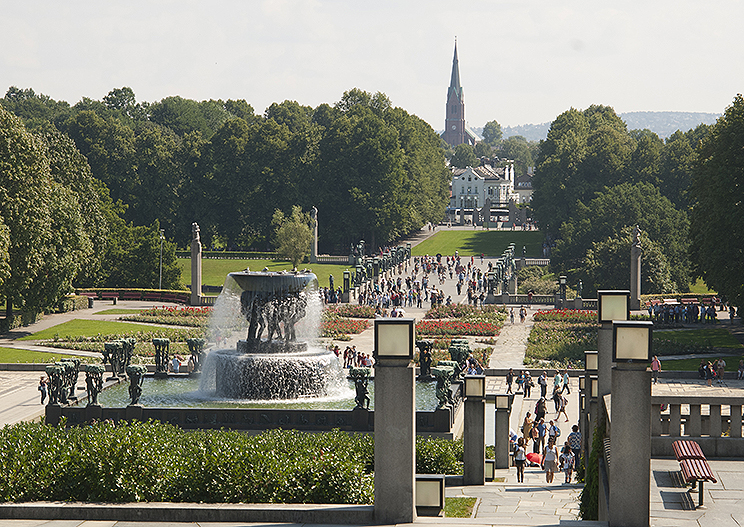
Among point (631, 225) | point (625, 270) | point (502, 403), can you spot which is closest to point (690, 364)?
point (502, 403)

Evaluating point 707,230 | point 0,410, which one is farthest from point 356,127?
point 0,410

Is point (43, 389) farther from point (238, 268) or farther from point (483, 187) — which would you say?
point (483, 187)

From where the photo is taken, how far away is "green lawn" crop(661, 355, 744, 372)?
40375 mm

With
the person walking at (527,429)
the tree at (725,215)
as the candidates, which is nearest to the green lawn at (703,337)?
the tree at (725,215)

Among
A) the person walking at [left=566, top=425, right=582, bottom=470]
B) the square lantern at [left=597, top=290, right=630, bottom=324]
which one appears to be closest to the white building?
the person walking at [left=566, top=425, right=582, bottom=470]

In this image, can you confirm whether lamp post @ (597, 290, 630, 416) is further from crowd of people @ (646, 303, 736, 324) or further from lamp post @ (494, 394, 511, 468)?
crowd of people @ (646, 303, 736, 324)

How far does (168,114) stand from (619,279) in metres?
86.9

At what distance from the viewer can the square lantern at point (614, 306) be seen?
560 inches

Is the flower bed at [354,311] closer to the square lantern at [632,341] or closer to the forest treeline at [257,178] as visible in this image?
the forest treeline at [257,178]

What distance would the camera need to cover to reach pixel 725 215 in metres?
43.0

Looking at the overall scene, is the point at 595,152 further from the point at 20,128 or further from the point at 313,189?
the point at 20,128

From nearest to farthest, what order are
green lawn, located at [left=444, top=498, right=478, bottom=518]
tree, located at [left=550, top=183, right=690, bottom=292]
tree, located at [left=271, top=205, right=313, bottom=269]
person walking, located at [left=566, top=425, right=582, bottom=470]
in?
green lawn, located at [left=444, top=498, right=478, bottom=518] < person walking, located at [left=566, top=425, right=582, bottom=470] < tree, located at [left=550, top=183, right=690, bottom=292] < tree, located at [left=271, top=205, right=313, bottom=269]

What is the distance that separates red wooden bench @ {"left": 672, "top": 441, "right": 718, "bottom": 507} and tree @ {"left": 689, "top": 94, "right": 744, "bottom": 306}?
30.9m

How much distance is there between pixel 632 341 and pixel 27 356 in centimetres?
3814
